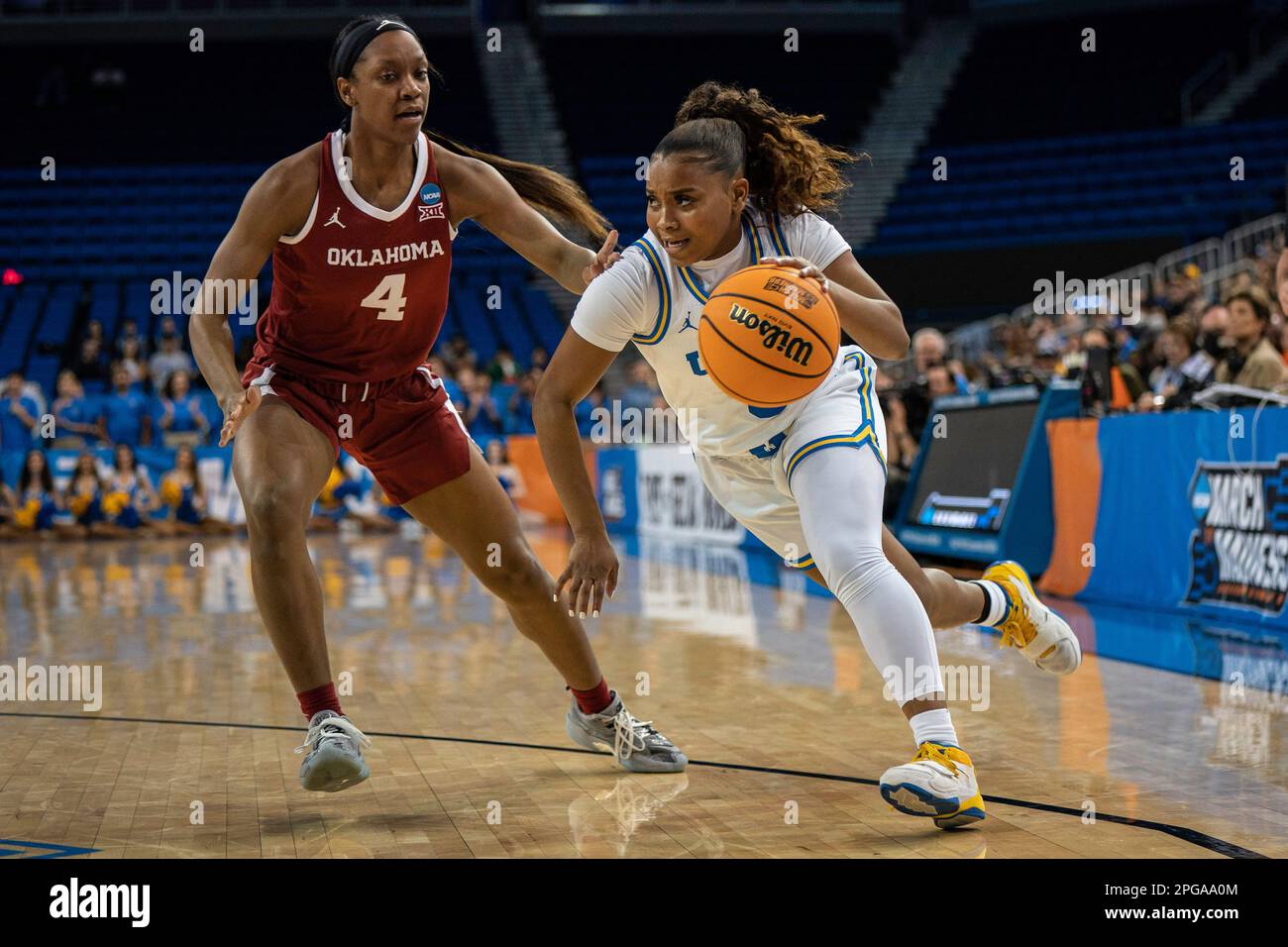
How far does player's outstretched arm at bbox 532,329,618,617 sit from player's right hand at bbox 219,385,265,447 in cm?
72

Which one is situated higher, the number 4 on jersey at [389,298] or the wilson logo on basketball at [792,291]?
the number 4 on jersey at [389,298]

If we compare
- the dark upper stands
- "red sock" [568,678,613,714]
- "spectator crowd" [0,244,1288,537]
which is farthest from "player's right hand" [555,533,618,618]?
the dark upper stands

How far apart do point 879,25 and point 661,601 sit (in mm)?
20861

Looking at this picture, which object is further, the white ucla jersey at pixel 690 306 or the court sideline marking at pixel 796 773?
the white ucla jersey at pixel 690 306

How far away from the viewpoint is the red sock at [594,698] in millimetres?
4066

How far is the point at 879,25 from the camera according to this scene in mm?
26531

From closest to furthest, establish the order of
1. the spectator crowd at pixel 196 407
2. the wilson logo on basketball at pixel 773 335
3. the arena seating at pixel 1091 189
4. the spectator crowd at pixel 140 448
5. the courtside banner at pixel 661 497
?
the wilson logo on basketball at pixel 773 335 → the spectator crowd at pixel 196 407 → the courtside banner at pixel 661 497 → the spectator crowd at pixel 140 448 → the arena seating at pixel 1091 189

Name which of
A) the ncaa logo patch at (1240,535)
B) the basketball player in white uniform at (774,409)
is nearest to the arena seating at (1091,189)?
the ncaa logo patch at (1240,535)

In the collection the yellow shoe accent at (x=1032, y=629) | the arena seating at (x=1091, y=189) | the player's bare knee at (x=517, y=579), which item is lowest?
the yellow shoe accent at (x=1032, y=629)

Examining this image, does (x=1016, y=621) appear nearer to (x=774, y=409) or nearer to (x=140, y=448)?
(x=774, y=409)

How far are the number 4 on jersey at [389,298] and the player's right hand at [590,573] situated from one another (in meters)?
0.95

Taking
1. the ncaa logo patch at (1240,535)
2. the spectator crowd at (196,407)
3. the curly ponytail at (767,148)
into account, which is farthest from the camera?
the spectator crowd at (196,407)

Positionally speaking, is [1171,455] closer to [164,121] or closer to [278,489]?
[278,489]

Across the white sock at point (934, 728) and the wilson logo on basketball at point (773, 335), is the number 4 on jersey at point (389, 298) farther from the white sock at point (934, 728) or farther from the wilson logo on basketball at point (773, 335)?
the white sock at point (934, 728)
